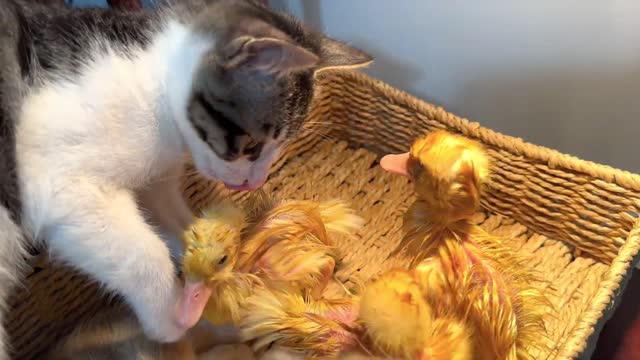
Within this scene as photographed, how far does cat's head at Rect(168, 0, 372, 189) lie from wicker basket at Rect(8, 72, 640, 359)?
24 cm

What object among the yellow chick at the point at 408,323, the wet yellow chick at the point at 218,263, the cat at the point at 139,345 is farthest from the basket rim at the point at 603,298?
the wet yellow chick at the point at 218,263

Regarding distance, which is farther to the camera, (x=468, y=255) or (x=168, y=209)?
(x=168, y=209)

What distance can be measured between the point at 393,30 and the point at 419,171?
68 centimetres

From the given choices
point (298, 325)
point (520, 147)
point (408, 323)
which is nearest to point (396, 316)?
point (408, 323)

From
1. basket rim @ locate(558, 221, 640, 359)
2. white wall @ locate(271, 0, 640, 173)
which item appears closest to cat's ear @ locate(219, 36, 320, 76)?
basket rim @ locate(558, 221, 640, 359)

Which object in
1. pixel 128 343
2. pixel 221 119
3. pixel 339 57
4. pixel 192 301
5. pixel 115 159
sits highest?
pixel 339 57

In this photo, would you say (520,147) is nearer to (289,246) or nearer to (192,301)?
(289,246)

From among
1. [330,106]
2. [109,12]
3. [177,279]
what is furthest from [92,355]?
[330,106]

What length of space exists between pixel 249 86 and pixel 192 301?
0.28 m

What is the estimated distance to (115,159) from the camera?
82cm

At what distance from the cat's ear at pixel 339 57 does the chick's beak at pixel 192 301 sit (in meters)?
0.31

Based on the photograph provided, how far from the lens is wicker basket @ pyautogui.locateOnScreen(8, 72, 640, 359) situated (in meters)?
0.98

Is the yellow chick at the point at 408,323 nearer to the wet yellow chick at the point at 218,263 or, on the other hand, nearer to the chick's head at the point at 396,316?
the chick's head at the point at 396,316

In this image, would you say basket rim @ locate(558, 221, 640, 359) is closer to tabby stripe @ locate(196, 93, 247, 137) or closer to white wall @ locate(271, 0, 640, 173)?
white wall @ locate(271, 0, 640, 173)
